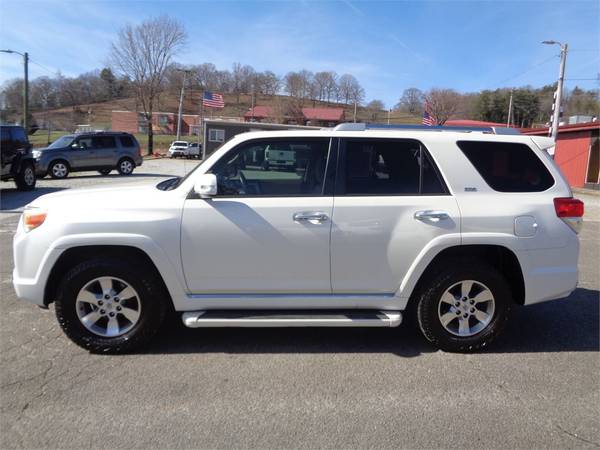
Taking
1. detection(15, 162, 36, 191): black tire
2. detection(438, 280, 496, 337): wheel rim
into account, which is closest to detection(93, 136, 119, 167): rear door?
detection(15, 162, 36, 191): black tire

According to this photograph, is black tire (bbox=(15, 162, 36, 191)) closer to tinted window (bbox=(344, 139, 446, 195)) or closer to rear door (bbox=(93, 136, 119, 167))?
rear door (bbox=(93, 136, 119, 167))

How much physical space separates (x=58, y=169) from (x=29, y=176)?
549 centimetres

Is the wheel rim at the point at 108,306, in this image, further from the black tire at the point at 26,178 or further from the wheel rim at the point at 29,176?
the wheel rim at the point at 29,176

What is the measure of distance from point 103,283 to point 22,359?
868 millimetres

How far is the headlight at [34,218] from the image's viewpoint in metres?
3.73

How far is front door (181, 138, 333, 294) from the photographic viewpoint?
369 cm

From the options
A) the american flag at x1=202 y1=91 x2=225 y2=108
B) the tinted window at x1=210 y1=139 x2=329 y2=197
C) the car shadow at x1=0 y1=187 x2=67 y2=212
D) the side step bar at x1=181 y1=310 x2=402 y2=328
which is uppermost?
the american flag at x1=202 y1=91 x2=225 y2=108

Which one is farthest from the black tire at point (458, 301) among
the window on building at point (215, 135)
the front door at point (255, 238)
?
the window on building at point (215, 135)

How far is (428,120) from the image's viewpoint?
65.3 feet

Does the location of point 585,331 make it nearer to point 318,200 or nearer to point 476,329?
point 476,329

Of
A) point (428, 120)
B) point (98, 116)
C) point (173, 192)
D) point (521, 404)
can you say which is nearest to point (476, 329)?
point (521, 404)

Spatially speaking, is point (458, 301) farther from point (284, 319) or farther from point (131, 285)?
point (131, 285)

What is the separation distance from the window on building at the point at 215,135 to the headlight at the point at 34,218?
237 inches

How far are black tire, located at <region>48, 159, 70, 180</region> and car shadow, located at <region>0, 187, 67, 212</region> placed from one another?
4.27 meters
